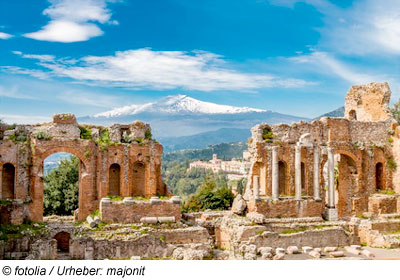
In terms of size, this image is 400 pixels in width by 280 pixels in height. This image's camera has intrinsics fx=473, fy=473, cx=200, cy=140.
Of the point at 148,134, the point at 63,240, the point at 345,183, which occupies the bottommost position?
the point at 63,240

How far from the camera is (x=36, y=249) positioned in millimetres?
20359

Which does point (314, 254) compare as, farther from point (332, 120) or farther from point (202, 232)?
point (332, 120)

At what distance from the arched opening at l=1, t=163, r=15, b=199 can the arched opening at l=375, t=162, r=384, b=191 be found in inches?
924

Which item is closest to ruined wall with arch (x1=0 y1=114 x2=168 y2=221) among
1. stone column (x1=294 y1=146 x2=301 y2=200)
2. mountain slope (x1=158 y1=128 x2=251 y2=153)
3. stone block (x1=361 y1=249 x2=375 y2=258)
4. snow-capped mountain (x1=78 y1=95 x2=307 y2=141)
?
snow-capped mountain (x1=78 y1=95 x2=307 y2=141)

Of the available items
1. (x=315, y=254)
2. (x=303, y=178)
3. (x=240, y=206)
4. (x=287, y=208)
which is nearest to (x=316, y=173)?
(x=303, y=178)

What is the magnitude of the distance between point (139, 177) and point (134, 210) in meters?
4.48

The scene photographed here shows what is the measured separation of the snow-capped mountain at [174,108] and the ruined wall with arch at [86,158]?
7.64 feet

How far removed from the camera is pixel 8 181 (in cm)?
2483

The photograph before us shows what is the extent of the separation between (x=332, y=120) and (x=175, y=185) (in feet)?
218

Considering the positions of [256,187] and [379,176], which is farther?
[379,176]

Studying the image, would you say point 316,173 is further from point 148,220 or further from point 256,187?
point 148,220

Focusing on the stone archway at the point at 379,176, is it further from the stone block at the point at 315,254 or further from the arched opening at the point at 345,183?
the stone block at the point at 315,254

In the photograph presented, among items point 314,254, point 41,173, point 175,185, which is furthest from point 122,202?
point 175,185

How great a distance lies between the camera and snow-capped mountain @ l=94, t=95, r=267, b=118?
28.4 meters
